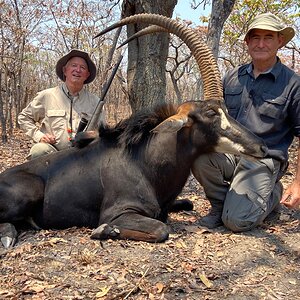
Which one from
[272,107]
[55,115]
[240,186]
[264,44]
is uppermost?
[264,44]

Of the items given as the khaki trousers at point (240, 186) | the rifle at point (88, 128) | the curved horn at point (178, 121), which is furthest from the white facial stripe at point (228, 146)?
the rifle at point (88, 128)

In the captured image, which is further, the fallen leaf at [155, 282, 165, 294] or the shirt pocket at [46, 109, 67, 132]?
the shirt pocket at [46, 109, 67, 132]

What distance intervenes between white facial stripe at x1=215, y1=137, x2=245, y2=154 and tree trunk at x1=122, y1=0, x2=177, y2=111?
8.35 ft

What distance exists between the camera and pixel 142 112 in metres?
4.63

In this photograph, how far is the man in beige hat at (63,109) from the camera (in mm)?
5820

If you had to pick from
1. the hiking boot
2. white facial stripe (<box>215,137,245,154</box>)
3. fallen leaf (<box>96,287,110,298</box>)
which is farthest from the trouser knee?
fallen leaf (<box>96,287,110,298</box>)

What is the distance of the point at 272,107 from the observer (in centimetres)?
474

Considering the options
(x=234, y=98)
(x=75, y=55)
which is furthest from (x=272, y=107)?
(x=75, y=55)

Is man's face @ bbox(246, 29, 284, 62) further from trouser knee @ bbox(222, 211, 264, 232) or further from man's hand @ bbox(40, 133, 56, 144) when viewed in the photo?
man's hand @ bbox(40, 133, 56, 144)

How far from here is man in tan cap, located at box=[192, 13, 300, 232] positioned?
15.3ft

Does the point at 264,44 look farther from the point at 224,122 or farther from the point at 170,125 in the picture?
the point at 170,125

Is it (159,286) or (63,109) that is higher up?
(63,109)

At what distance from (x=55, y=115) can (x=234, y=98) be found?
8.21 feet

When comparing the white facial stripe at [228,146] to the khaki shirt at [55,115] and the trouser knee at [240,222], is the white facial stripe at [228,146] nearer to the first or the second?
the trouser knee at [240,222]
